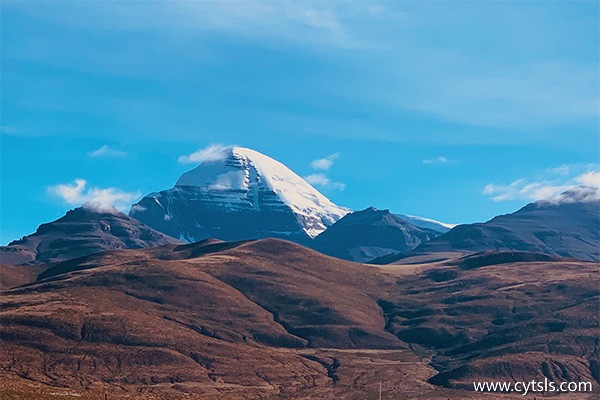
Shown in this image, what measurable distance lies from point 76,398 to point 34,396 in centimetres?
1226

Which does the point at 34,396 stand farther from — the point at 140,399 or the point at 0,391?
the point at 140,399

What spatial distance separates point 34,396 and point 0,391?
5.55 m

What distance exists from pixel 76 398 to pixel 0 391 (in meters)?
14.3

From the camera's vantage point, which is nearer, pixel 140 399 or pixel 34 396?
pixel 34 396

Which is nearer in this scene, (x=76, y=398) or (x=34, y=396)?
(x=34, y=396)

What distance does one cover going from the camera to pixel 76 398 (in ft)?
511

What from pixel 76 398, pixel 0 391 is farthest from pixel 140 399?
pixel 0 391

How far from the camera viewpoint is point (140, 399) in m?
158

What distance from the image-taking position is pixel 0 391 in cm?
14538

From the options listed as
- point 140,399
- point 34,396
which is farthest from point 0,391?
point 140,399

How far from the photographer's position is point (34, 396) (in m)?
144

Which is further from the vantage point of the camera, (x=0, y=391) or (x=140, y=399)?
(x=140, y=399)

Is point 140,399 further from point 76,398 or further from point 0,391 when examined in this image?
point 0,391
